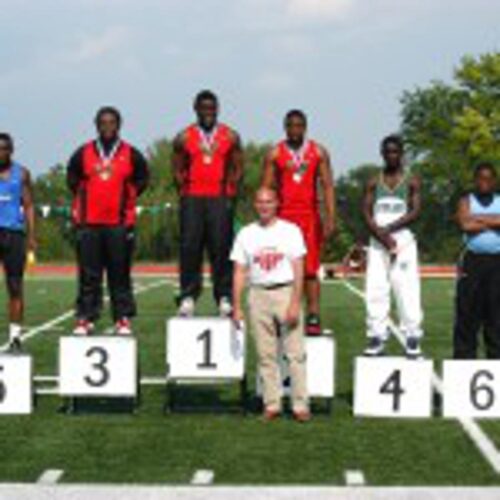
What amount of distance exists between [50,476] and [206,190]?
370cm

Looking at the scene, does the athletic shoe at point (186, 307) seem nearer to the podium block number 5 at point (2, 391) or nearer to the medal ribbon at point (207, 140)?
the medal ribbon at point (207, 140)

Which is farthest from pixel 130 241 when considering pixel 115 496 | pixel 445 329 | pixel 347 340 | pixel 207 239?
pixel 445 329

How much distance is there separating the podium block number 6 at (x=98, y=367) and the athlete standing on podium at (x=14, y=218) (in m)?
1.62

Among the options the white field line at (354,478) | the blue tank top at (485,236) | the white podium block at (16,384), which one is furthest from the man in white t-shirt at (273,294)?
the white field line at (354,478)

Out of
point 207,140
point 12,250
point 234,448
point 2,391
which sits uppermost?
point 207,140

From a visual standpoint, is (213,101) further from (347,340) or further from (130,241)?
(347,340)

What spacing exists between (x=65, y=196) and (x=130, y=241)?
6711cm

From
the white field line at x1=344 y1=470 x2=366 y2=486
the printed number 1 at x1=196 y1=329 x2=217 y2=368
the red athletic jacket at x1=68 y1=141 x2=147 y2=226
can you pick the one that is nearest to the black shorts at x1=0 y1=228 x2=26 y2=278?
the red athletic jacket at x1=68 y1=141 x2=147 y2=226

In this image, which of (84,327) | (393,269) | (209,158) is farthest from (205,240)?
(393,269)

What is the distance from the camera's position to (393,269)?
11.5 meters

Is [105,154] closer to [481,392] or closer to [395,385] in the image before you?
[395,385]

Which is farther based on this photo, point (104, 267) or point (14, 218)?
point (14, 218)

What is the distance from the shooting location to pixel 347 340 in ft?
58.3

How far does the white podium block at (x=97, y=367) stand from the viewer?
1078 centimetres
